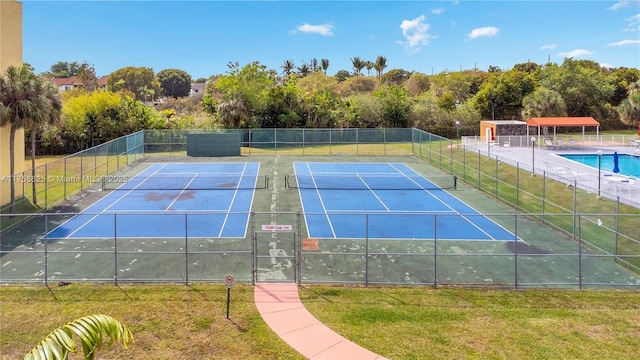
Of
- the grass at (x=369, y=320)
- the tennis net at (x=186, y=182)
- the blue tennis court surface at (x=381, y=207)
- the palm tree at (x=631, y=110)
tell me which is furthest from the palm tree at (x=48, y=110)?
the palm tree at (x=631, y=110)

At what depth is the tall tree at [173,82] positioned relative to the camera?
14125 centimetres

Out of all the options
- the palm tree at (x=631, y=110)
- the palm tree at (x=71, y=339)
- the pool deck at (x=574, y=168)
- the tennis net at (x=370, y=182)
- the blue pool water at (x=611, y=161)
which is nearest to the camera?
the palm tree at (x=71, y=339)

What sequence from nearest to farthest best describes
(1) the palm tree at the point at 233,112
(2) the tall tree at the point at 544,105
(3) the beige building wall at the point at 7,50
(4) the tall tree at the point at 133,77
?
1. (3) the beige building wall at the point at 7,50
2. (1) the palm tree at the point at 233,112
3. (2) the tall tree at the point at 544,105
4. (4) the tall tree at the point at 133,77

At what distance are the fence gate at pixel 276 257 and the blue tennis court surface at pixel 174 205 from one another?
136cm

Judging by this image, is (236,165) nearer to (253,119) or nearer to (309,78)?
(253,119)

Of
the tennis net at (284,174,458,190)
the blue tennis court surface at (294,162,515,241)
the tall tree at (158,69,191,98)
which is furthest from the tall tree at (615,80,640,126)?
the tall tree at (158,69,191,98)

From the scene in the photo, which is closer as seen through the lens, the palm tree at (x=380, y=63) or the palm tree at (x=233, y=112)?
the palm tree at (x=233, y=112)

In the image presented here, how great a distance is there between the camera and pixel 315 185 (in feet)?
103

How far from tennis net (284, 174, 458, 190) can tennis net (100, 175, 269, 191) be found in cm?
252

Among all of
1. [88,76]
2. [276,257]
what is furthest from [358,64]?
[276,257]

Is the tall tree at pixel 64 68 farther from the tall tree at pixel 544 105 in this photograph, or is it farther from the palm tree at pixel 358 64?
the tall tree at pixel 544 105

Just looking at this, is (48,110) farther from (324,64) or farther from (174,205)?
(324,64)

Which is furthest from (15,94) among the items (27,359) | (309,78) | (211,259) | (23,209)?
(309,78)

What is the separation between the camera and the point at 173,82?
5591 inches
